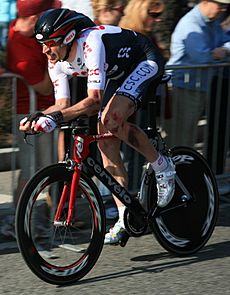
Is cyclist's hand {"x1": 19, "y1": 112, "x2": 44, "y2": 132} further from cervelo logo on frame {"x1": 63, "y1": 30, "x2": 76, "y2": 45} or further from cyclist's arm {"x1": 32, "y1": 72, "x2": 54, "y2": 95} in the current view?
cyclist's arm {"x1": 32, "y1": 72, "x2": 54, "y2": 95}

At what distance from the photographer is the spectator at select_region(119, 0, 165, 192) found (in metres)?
7.32

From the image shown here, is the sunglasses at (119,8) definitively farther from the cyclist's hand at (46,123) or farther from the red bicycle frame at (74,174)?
the cyclist's hand at (46,123)

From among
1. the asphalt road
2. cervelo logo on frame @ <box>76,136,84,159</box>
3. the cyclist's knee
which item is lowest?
the asphalt road

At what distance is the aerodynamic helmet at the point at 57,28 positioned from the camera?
5.60 meters

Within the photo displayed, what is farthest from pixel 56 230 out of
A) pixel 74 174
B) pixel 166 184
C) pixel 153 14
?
pixel 153 14

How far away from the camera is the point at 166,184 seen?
241 inches

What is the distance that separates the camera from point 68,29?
5.64 m

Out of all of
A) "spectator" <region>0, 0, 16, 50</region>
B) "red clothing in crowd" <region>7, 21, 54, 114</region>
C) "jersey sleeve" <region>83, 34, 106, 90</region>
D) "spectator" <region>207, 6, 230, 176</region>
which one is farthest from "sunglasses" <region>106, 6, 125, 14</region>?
"jersey sleeve" <region>83, 34, 106, 90</region>

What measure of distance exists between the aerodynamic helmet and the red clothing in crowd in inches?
32.6

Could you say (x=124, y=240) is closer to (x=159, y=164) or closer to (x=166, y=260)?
(x=166, y=260)

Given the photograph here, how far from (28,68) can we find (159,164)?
49.0 inches

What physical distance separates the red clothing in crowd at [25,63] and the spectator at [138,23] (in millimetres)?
1056

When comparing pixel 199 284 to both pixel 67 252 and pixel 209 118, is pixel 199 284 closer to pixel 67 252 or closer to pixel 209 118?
pixel 67 252

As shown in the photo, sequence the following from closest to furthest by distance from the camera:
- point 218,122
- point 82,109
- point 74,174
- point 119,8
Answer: point 82,109 → point 74,174 → point 119,8 → point 218,122
